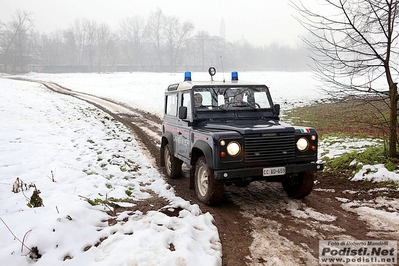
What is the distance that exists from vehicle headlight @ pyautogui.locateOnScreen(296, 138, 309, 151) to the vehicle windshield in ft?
4.76

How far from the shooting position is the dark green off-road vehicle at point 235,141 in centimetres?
490

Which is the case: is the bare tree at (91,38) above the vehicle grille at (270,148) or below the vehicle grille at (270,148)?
above

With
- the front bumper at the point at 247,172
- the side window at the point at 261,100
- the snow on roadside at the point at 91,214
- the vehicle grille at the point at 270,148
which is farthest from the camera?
the side window at the point at 261,100

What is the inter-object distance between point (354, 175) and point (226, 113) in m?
3.12

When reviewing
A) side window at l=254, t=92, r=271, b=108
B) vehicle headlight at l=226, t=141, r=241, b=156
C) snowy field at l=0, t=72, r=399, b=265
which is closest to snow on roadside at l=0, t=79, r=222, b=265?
snowy field at l=0, t=72, r=399, b=265

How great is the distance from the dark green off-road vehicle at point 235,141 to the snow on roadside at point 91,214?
716 millimetres

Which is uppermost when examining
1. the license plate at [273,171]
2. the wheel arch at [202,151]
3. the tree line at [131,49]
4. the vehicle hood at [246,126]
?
the tree line at [131,49]

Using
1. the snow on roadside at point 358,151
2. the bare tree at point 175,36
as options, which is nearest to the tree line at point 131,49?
the bare tree at point 175,36

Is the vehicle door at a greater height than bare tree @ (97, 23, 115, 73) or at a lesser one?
lesser

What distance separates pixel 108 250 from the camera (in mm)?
3533

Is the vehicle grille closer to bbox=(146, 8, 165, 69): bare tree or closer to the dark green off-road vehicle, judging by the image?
the dark green off-road vehicle

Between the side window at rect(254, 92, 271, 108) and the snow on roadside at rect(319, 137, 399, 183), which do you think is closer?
the snow on roadside at rect(319, 137, 399, 183)

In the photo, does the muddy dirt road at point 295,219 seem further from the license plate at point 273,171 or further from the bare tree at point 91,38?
the bare tree at point 91,38

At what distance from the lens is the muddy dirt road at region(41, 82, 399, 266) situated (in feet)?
12.4
